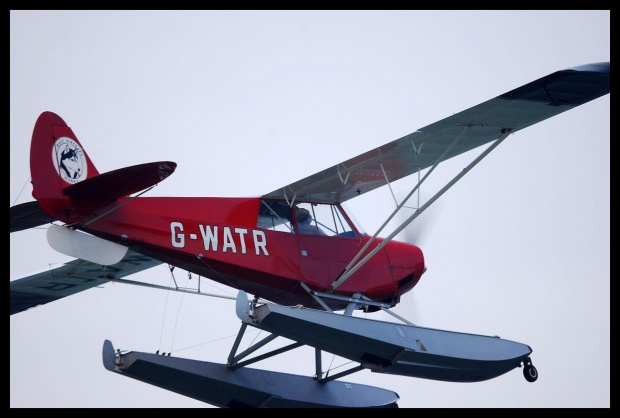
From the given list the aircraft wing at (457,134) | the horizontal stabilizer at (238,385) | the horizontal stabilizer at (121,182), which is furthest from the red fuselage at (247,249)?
the horizontal stabilizer at (238,385)

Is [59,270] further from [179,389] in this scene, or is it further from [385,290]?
[385,290]

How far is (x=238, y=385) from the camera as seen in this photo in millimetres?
15898

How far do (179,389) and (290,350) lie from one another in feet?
5.59

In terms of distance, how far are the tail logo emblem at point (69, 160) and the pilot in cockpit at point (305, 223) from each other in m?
3.26

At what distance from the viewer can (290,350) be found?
1571cm

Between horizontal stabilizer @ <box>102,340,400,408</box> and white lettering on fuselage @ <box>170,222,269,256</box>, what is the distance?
6.46 ft

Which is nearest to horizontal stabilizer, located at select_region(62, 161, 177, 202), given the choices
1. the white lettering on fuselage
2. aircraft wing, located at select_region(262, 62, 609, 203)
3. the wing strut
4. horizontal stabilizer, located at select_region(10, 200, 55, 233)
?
horizontal stabilizer, located at select_region(10, 200, 55, 233)

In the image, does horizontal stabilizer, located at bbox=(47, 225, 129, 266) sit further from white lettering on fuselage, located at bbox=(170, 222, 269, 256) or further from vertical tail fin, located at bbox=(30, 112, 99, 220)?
white lettering on fuselage, located at bbox=(170, 222, 269, 256)

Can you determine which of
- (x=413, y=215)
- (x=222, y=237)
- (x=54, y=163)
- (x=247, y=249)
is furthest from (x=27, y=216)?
(x=413, y=215)

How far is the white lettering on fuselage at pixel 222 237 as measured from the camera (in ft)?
46.9

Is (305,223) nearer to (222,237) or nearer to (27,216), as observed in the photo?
(222,237)

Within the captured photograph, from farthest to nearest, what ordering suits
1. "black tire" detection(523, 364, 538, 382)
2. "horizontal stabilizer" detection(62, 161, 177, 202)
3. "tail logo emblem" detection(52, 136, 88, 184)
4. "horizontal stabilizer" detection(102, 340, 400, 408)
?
"black tire" detection(523, 364, 538, 382) → "horizontal stabilizer" detection(102, 340, 400, 408) → "tail logo emblem" detection(52, 136, 88, 184) → "horizontal stabilizer" detection(62, 161, 177, 202)

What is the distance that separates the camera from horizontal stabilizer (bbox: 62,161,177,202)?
13055mm

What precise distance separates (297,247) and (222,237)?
4.03ft
